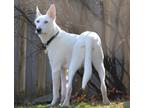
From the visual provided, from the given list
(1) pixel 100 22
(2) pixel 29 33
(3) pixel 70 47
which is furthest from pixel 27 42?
(1) pixel 100 22

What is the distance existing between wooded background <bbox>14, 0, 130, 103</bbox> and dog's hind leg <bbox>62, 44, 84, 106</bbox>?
0.02 m

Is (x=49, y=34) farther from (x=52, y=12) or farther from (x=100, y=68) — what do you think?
(x=100, y=68)

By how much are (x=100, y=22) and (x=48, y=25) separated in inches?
9.1

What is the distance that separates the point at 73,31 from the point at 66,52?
0.10m

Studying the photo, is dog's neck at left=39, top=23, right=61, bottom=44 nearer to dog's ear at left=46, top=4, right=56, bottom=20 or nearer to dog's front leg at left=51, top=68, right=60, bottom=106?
dog's ear at left=46, top=4, right=56, bottom=20

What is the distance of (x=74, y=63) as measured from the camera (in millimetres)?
2236

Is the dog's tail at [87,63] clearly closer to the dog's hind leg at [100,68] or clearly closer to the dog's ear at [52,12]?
the dog's hind leg at [100,68]

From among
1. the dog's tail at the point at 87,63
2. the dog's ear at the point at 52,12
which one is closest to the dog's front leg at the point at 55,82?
the dog's tail at the point at 87,63

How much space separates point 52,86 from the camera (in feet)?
7.38

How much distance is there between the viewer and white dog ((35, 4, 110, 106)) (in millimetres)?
2219

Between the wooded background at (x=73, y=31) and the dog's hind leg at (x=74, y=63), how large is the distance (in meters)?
0.02

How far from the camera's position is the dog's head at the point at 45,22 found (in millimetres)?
2215

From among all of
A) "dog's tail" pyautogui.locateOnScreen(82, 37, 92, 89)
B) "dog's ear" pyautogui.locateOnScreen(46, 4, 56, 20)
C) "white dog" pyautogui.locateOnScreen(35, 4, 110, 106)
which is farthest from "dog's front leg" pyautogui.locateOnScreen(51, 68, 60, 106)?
"dog's ear" pyautogui.locateOnScreen(46, 4, 56, 20)

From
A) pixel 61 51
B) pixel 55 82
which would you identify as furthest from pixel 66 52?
pixel 55 82
